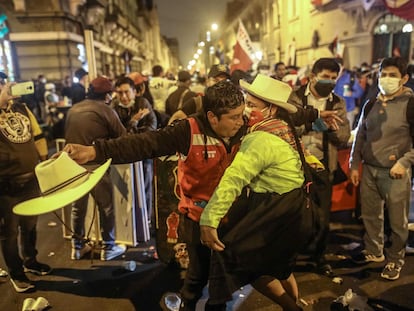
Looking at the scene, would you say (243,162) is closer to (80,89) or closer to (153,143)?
(153,143)

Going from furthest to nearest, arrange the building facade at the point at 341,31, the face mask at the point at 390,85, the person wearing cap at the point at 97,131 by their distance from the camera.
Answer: the building facade at the point at 341,31
the person wearing cap at the point at 97,131
the face mask at the point at 390,85

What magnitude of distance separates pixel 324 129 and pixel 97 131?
7.74 feet

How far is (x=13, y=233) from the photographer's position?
4.02m

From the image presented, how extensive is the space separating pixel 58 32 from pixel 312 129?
15252mm

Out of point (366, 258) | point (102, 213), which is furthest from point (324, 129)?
point (102, 213)

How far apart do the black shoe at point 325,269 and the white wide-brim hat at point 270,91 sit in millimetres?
2084

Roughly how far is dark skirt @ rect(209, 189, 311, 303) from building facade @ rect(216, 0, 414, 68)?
10842 millimetres

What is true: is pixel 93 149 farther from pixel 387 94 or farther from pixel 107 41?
pixel 107 41

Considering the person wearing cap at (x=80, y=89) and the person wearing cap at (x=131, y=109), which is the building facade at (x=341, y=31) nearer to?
the person wearing cap at (x=80, y=89)

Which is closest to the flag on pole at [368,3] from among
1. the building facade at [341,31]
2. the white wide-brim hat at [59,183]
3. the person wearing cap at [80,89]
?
the building facade at [341,31]

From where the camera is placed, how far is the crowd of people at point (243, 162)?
2605 mm

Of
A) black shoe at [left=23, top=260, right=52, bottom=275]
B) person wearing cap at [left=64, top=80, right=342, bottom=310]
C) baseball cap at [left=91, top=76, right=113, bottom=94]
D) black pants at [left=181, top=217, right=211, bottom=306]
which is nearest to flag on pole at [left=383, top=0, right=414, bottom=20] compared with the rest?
baseball cap at [left=91, top=76, right=113, bottom=94]

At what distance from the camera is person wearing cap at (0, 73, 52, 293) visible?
3.84m

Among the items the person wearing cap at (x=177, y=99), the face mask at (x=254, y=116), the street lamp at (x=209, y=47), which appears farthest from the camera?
the street lamp at (x=209, y=47)
